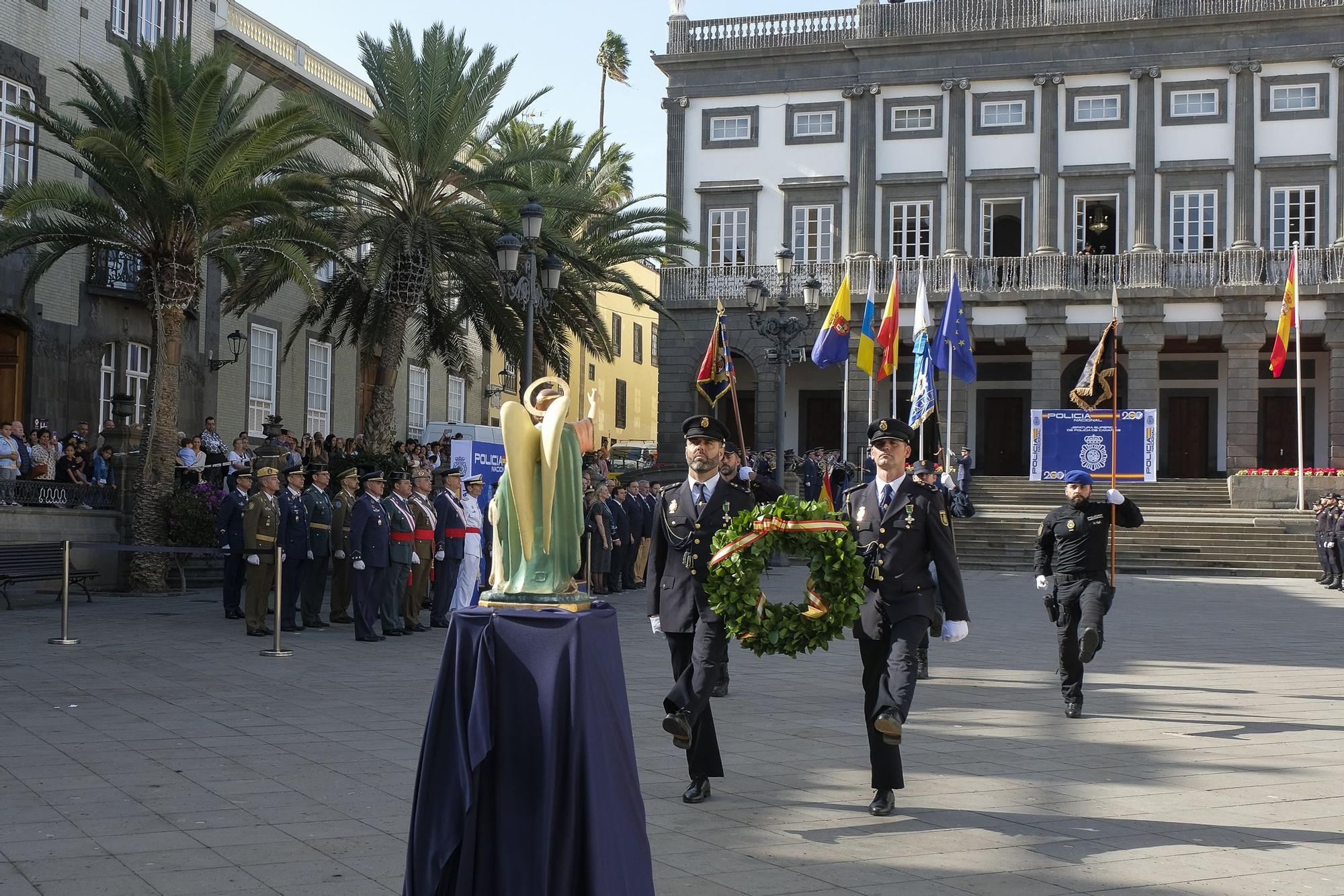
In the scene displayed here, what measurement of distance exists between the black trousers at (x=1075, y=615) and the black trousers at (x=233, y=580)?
10.8 meters

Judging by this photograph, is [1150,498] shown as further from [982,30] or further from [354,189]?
[354,189]

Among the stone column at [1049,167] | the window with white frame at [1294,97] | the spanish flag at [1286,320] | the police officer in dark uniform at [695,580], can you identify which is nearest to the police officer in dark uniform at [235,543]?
the police officer in dark uniform at [695,580]

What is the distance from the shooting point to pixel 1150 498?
1442 inches

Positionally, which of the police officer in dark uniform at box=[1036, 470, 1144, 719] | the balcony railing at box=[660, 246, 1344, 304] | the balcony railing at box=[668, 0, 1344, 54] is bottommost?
the police officer in dark uniform at box=[1036, 470, 1144, 719]

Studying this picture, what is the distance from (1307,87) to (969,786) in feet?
121

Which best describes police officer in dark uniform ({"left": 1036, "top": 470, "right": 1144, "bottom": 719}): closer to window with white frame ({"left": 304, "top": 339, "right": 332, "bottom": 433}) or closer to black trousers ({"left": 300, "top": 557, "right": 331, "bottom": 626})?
black trousers ({"left": 300, "top": 557, "right": 331, "bottom": 626})

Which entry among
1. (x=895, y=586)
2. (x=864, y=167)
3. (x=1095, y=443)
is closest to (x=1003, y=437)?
(x=1095, y=443)

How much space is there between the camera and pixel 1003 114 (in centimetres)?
4150

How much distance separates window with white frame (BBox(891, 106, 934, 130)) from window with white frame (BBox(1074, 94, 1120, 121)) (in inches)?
164

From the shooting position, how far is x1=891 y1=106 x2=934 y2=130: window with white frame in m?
42.0

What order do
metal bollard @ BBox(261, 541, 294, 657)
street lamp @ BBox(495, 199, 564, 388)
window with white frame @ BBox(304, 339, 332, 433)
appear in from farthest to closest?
1. window with white frame @ BBox(304, 339, 332, 433)
2. street lamp @ BBox(495, 199, 564, 388)
3. metal bollard @ BBox(261, 541, 294, 657)

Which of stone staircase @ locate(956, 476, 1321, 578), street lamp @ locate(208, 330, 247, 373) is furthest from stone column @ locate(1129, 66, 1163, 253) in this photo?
street lamp @ locate(208, 330, 247, 373)

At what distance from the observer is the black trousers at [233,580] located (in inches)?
715

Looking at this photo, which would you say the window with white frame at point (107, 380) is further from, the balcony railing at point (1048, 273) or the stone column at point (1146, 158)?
the stone column at point (1146, 158)
